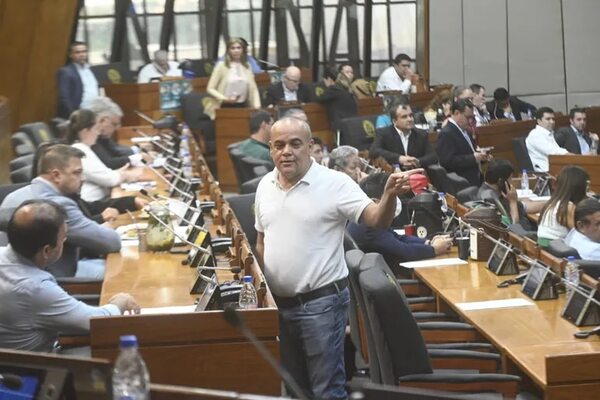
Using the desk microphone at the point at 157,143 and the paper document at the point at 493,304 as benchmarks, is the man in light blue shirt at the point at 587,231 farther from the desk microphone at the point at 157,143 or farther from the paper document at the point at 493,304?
Answer: the desk microphone at the point at 157,143

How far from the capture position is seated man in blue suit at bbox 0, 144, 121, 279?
6316 millimetres

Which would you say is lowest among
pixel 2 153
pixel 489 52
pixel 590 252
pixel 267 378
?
pixel 267 378

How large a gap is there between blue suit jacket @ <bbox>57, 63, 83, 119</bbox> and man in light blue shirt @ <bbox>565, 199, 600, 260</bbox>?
680 cm

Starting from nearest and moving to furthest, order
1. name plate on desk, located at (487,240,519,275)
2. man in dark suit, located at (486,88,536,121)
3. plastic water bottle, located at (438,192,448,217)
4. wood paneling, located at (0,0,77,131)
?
name plate on desk, located at (487,240,519,275) → plastic water bottle, located at (438,192,448,217) → wood paneling, located at (0,0,77,131) → man in dark suit, located at (486,88,536,121)

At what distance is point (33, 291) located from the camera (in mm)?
4449

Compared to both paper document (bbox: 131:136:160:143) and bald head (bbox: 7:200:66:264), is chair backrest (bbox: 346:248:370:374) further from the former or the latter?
paper document (bbox: 131:136:160:143)

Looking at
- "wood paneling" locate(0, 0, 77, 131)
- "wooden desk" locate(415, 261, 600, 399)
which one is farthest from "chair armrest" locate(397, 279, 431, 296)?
"wood paneling" locate(0, 0, 77, 131)

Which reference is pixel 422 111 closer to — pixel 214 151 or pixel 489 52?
pixel 214 151

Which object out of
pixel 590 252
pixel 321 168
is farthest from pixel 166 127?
pixel 321 168

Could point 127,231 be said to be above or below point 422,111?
below

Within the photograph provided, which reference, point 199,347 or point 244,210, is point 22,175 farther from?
point 199,347

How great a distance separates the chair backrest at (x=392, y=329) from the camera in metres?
4.45

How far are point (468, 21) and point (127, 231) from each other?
39.3ft

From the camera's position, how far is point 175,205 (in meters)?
7.57
